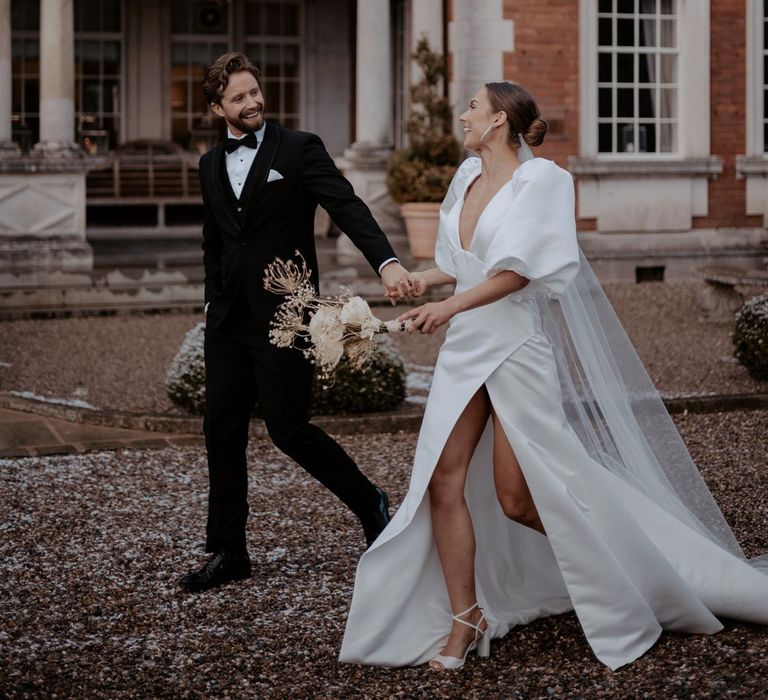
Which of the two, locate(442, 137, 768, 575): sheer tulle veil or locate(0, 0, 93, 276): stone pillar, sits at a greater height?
locate(0, 0, 93, 276): stone pillar

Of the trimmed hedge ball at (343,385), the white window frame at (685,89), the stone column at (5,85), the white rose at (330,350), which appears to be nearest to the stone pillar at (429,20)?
the white window frame at (685,89)

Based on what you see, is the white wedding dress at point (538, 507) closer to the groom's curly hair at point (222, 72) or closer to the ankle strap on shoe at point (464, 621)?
the ankle strap on shoe at point (464, 621)

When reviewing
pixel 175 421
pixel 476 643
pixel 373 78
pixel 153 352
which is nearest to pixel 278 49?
pixel 373 78

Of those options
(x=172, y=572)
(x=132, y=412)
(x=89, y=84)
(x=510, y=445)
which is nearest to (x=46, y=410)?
(x=132, y=412)

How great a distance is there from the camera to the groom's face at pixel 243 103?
447 cm

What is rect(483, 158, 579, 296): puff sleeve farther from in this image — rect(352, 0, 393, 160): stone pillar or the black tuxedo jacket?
rect(352, 0, 393, 160): stone pillar

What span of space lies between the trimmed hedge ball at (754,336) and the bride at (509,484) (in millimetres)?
4471

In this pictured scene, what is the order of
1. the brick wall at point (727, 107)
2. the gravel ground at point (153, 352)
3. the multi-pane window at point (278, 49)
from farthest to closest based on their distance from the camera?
the multi-pane window at point (278, 49), the brick wall at point (727, 107), the gravel ground at point (153, 352)

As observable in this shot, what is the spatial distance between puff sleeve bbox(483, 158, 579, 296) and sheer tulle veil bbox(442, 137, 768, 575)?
0.68ft

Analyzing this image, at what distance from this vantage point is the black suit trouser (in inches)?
179

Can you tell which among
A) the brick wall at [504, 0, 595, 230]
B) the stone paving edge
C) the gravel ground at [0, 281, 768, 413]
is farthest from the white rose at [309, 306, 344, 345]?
A: the brick wall at [504, 0, 595, 230]

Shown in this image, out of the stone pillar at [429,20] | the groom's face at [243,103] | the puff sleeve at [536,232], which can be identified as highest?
the stone pillar at [429,20]

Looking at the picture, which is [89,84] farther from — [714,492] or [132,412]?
[714,492]

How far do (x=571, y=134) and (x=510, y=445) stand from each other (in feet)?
35.1
